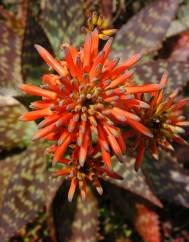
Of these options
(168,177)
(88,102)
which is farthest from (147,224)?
(88,102)

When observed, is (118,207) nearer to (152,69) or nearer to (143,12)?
(152,69)

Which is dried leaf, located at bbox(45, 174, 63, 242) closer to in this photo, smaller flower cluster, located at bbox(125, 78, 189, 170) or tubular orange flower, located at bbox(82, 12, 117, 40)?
smaller flower cluster, located at bbox(125, 78, 189, 170)

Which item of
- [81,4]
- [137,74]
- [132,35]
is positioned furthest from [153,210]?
[81,4]

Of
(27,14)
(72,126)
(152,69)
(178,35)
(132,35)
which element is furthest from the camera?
(178,35)

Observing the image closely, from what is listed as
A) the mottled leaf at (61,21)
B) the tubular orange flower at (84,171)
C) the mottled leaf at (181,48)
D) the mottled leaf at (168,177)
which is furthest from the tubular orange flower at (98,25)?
the mottled leaf at (181,48)

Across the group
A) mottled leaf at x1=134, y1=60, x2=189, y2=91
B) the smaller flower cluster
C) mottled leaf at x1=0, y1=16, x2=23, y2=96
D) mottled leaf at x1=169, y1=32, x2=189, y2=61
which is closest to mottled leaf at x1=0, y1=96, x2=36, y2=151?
mottled leaf at x1=0, y1=16, x2=23, y2=96

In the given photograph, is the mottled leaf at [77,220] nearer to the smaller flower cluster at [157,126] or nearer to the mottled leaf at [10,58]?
the mottled leaf at [10,58]
